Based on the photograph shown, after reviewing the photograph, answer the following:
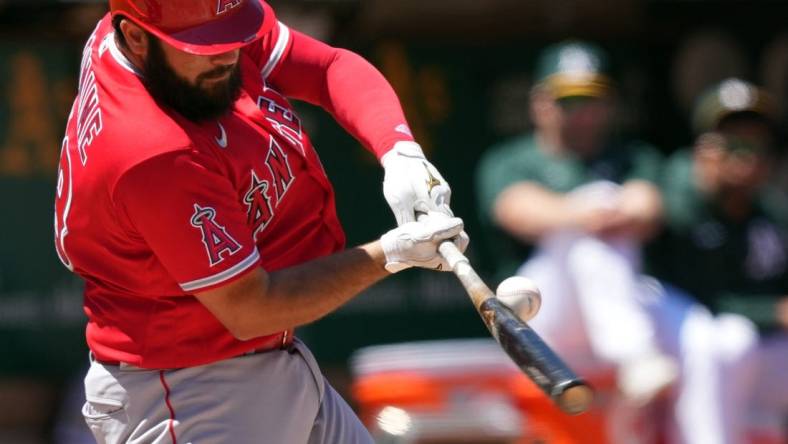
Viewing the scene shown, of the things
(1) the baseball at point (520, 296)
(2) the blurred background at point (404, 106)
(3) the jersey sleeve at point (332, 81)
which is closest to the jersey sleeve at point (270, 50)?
(3) the jersey sleeve at point (332, 81)

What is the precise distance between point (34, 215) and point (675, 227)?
2.72m

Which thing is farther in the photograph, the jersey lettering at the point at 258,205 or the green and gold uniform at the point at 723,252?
the green and gold uniform at the point at 723,252

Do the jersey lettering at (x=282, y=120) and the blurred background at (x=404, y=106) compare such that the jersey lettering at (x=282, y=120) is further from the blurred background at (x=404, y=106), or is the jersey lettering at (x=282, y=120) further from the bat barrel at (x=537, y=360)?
the blurred background at (x=404, y=106)

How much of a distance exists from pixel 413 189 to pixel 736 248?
2807 mm

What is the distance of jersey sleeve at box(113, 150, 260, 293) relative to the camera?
108 inches

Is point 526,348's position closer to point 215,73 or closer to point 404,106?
point 215,73

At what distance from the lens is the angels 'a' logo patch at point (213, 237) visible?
279 cm

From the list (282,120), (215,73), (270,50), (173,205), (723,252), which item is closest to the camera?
(173,205)

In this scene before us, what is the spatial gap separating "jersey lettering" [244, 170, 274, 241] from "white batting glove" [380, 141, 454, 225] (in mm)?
243

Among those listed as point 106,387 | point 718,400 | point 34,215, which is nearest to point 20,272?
point 34,215

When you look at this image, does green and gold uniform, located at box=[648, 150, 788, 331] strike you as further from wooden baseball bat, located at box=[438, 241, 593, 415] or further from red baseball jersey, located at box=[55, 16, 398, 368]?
wooden baseball bat, located at box=[438, 241, 593, 415]

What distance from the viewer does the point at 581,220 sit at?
16.8 ft

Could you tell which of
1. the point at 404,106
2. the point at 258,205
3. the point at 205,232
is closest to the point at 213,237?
the point at 205,232

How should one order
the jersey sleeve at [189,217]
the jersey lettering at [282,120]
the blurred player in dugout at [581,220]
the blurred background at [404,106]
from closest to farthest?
the jersey sleeve at [189,217]
the jersey lettering at [282,120]
the blurred player in dugout at [581,220]
the blurred background at [404,106]
